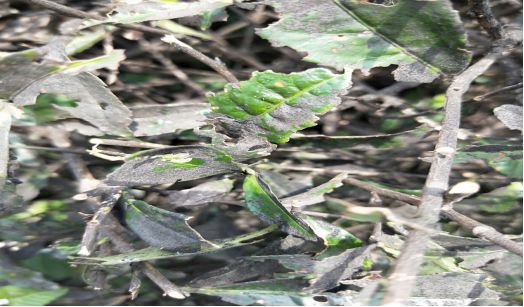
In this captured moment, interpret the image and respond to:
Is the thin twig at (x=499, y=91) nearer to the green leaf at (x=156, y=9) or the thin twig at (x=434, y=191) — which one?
the thin twig at (x=434, y=191)

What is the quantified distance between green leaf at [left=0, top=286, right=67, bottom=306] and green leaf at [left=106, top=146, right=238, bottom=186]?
189mm

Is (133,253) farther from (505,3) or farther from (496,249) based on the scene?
(505,3)

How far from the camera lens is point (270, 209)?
2.29ft

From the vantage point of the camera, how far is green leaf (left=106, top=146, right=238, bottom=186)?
2.31ft

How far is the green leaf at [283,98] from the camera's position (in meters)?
0.68

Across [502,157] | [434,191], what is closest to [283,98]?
[434,191]

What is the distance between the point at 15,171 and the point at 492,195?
2.14 feet

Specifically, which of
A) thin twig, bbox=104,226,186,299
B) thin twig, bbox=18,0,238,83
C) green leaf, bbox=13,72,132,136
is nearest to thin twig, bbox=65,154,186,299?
thin twig, bbox=104,226,186,299

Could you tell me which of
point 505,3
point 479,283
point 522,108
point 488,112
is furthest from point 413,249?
point 505,3

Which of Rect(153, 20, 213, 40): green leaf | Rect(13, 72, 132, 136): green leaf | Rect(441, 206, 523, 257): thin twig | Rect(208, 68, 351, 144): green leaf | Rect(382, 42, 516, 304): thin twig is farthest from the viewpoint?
Rect(153, 20, 213, 40): green leaf

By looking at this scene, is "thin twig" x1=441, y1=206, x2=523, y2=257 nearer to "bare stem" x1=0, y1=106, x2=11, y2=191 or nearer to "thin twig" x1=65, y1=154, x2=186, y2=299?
"thin twig" x1=65, y1=154, x2=186, y2=299

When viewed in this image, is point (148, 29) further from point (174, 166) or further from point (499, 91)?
point (499, 91)

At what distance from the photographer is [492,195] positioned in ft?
2.87

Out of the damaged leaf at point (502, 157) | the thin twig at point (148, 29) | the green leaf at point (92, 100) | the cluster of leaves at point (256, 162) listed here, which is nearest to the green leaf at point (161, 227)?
the cluster of leaves at point (256, 162)
